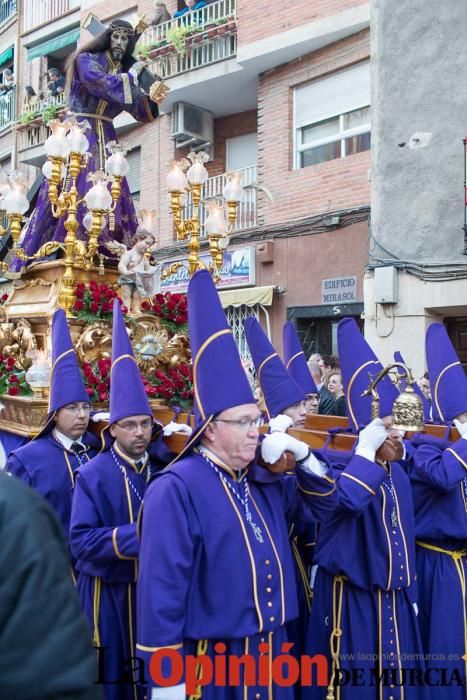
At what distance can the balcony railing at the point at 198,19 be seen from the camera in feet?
43.4

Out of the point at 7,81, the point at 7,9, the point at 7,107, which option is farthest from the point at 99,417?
the point at 7,9

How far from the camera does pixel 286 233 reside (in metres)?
12.2

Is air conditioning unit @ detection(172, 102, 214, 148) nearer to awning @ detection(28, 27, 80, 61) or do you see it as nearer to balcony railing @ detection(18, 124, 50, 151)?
awning @ detection(28, 27, 80, 61)

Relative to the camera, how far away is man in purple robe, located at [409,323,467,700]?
361 centimetres

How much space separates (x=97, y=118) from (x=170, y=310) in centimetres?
187

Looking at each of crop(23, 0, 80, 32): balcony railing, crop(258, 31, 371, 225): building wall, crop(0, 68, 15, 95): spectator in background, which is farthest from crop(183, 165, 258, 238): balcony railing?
crop(0, 68, 15, 95): spectator in background

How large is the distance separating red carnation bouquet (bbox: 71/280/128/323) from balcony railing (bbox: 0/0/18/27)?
1730 centimetres

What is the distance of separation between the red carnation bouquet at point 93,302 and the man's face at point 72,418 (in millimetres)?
1161

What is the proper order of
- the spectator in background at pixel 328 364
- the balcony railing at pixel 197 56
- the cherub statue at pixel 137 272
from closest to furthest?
the cherub statue at pixel 137 272
the spectator in background at pixel 328 364
the balcony railing at pixel 197 56

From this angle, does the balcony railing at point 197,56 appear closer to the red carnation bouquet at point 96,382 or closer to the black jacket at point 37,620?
the red carnation bouquet at point 96,382

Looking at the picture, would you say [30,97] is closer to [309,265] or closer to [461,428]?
[309,265]

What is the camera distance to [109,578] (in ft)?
10.6

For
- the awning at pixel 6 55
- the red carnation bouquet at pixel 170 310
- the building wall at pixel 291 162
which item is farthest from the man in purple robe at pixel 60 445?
the awning at pixel 6 55

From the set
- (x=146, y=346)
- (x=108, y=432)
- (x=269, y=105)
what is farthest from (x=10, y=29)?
(x=108, y=432)
